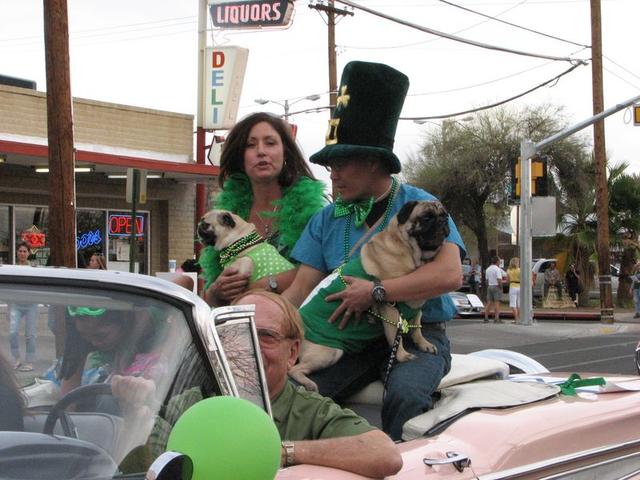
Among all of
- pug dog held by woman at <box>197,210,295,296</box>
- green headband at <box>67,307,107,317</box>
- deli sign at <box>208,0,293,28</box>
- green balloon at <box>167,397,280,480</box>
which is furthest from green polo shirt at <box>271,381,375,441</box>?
deli sign at <box>208,0,293,28</box>

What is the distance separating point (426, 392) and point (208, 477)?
1693 millimetres

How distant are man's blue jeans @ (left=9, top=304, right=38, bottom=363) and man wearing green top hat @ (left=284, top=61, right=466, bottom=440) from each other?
1.49 meters

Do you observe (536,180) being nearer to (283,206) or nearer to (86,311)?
(283,206)

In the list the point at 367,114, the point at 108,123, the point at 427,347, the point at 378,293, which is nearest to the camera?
the point at 378,293

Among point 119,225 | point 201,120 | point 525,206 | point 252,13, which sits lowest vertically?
point 119,225

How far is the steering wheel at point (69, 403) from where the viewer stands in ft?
6.57

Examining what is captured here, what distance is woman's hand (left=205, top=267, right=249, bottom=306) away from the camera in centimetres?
373

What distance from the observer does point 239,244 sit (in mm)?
3863

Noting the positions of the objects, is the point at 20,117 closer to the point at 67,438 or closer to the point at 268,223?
the point at 268,223

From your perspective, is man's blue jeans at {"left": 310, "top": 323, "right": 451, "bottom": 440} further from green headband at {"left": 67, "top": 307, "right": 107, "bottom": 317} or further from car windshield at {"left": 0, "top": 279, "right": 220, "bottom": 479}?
green headband at {"left": 67, "top": 307, "right": 107, "bottom": 317}

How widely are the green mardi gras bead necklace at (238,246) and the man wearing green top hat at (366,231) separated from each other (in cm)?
20

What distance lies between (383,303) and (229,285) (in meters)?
0.73

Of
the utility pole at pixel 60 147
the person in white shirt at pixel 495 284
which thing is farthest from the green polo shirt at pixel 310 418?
the person in white shirt at pixel 495 284

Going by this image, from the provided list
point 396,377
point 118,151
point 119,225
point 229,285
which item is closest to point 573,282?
point 119,225
